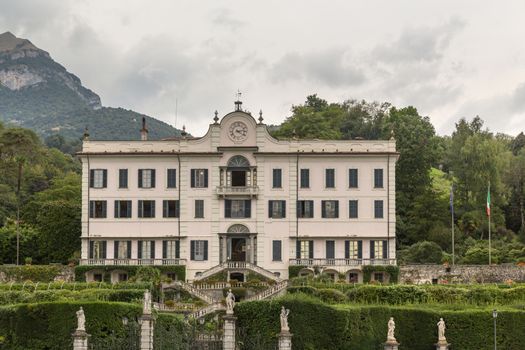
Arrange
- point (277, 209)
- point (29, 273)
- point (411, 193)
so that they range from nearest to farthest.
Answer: point (29, 273), point (277, 209), point (411, 193)

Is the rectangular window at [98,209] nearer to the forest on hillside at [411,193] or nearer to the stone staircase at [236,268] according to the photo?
the forest on hillside at [411,193]

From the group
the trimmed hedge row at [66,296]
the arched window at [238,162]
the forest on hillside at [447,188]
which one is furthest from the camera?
the forest on hillside at [447,188]

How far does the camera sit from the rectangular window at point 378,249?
7525 centimetres

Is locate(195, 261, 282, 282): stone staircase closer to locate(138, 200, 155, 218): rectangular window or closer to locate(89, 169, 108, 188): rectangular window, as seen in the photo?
locate(138, 200, 155, 218): rectangular window

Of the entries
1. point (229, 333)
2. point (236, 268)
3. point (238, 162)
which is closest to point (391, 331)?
point (229, 333)

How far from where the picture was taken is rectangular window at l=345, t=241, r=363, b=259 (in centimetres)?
7525

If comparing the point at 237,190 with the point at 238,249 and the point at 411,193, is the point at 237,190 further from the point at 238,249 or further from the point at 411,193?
the point at 411,193

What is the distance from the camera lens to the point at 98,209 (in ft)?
250

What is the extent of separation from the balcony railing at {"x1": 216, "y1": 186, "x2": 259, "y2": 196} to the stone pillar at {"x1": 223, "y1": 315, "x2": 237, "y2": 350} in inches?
1060

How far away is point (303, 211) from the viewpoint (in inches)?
2990

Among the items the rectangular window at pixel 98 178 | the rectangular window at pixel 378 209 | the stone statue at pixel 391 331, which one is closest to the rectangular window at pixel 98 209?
the rectangular window at pixel 98 178

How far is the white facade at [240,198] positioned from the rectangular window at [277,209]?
0.24 feet

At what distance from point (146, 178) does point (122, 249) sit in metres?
5.40

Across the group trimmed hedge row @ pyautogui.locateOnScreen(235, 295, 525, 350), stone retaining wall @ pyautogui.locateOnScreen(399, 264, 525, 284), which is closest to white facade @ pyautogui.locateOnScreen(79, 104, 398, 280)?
stone retaining wall @ pyautogui.locateOnScreen(399, 264, 525, 284)
